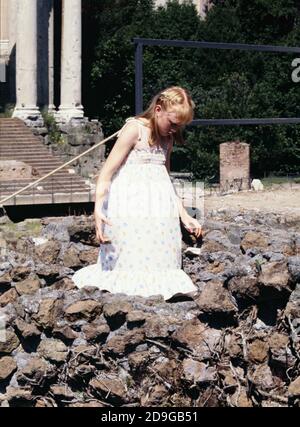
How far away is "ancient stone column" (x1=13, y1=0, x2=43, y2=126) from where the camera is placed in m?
28.3

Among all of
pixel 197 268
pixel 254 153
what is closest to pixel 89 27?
pixel 254 153

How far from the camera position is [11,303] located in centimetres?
620

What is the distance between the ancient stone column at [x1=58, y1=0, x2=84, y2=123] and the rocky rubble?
952 inches

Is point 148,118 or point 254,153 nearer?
point 148,118

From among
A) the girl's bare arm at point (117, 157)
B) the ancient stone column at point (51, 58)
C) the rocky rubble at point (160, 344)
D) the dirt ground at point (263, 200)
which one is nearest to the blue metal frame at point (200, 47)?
the girl's bare arm at point (117, 157)

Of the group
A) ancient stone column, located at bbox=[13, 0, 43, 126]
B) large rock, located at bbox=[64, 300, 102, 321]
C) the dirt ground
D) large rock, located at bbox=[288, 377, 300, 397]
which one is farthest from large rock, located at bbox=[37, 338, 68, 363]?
ancient stone column, located at bbox=[13, 0, 43, 126]

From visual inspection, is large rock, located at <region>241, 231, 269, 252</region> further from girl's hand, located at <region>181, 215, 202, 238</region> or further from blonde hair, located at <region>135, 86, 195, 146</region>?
blonde hair, located at <region>135, 86, 195, 146</region>

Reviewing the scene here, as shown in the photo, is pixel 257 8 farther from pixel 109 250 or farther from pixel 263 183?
pixel 109 250

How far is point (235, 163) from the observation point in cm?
2355

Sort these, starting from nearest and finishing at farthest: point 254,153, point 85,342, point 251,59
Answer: point 85,342, point 254,153, point 251,59

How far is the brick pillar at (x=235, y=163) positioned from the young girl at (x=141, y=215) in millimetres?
17160

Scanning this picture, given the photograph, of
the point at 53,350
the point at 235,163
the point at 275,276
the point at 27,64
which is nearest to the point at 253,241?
the point at 275,276

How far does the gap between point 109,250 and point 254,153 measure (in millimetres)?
19786
